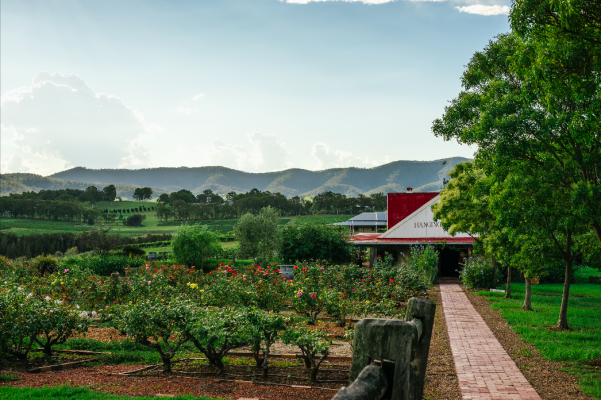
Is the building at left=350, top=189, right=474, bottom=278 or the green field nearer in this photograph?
the building at left=350, top=189, right=474, bottom=278

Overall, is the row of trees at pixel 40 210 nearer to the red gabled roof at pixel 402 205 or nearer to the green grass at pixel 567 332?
the red gabled roof at pixel 402 205

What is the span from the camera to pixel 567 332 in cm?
966

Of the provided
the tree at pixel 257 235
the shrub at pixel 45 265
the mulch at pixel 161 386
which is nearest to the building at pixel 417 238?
the tree at pixel 257 235

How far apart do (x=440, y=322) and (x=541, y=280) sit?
14.0m

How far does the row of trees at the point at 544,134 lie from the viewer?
623 centimetres

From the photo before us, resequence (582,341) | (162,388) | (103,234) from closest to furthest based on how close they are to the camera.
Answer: (162,388) < (582,341) < (103,234)

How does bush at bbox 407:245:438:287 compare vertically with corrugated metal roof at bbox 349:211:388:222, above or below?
below

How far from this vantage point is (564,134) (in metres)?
8.23

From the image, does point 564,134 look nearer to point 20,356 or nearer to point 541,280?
point 20,356

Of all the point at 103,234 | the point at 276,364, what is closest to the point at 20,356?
the point at 276,364

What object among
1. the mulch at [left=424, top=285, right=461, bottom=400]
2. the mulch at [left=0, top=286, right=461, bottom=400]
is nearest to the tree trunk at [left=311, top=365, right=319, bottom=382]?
the mulch at [left=0, top=286, right=461, bottom=400]

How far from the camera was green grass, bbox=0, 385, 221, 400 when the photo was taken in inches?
199

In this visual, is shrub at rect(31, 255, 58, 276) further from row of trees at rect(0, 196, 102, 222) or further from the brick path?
row of trees at rect(0, 196, 102, 222)

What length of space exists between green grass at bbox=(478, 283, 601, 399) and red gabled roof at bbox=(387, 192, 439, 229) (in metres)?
10.2
